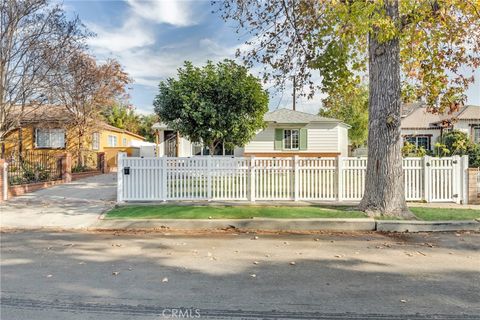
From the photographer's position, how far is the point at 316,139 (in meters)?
24.0

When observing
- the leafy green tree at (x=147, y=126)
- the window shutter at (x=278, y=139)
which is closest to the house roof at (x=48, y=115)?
the window shutter at (x=278, y=139)

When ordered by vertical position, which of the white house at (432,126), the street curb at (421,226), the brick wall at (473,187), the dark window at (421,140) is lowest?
the street curb at (421,226)

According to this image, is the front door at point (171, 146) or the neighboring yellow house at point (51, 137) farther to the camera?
the front door at point (171, 146)

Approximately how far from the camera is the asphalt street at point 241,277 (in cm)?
380

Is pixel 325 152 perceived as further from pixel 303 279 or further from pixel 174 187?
pixel 303 279

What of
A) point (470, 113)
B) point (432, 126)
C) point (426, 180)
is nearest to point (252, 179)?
point (426, 180)

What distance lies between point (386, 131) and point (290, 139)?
1499 cm

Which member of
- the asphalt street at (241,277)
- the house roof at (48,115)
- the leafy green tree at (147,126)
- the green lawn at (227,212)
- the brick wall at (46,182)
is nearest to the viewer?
the asphalt street at (241,277)

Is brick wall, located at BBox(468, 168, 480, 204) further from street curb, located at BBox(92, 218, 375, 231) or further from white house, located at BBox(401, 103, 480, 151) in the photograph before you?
white house, located at BBox(401, 103, 480, 151)

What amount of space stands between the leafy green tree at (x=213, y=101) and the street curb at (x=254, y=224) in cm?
584

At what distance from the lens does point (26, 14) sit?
13.4 metres

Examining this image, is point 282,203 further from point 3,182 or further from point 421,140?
point 421,140

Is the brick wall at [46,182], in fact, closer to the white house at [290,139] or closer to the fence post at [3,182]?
the fence post at [3,182]

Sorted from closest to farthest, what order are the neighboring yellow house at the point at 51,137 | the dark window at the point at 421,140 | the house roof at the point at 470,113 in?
the neighboring yellow house at the point at 51,137
the house roof at the point at 470,113
the dark window at the point at 421,140
